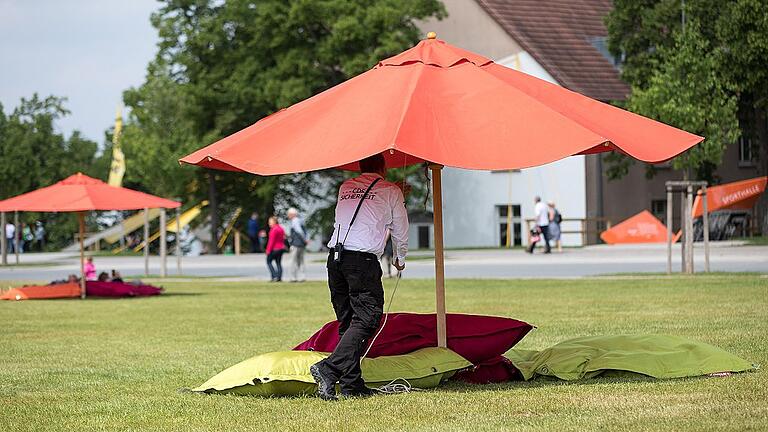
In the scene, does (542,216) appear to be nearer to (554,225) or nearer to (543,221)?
(543,221)

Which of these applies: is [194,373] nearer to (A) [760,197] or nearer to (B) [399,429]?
(B) [399,429]

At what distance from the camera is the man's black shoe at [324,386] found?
1003 cm

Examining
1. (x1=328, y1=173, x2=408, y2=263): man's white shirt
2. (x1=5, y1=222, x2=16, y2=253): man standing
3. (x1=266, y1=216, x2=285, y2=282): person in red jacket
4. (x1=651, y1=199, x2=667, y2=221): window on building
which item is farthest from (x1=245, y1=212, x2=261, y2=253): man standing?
(x1=328, y1=173, x2=408, y2=263): man's white shirt

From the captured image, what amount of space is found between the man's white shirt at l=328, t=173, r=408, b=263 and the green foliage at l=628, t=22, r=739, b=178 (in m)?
27.6

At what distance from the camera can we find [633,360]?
36.4 ft

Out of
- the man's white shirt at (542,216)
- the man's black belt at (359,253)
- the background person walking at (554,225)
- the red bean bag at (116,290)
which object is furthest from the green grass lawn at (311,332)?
the background person walking at (554,225)

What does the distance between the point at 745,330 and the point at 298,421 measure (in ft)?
24.8

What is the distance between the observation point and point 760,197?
4853cm

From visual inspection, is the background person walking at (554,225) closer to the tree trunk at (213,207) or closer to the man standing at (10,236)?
the tree trunk at (213,207)

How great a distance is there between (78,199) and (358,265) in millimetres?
16839

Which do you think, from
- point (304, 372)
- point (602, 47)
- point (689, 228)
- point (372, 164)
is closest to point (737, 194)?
point (602, 47)

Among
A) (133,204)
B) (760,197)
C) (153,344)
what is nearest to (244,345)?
(153,344)

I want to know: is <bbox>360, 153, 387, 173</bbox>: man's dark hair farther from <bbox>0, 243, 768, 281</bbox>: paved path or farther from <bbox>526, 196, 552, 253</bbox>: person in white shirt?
<bbox>526, 196, 552, 253</bbox>: person in white shirt

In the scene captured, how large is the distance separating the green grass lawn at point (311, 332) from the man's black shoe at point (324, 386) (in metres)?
0.14
